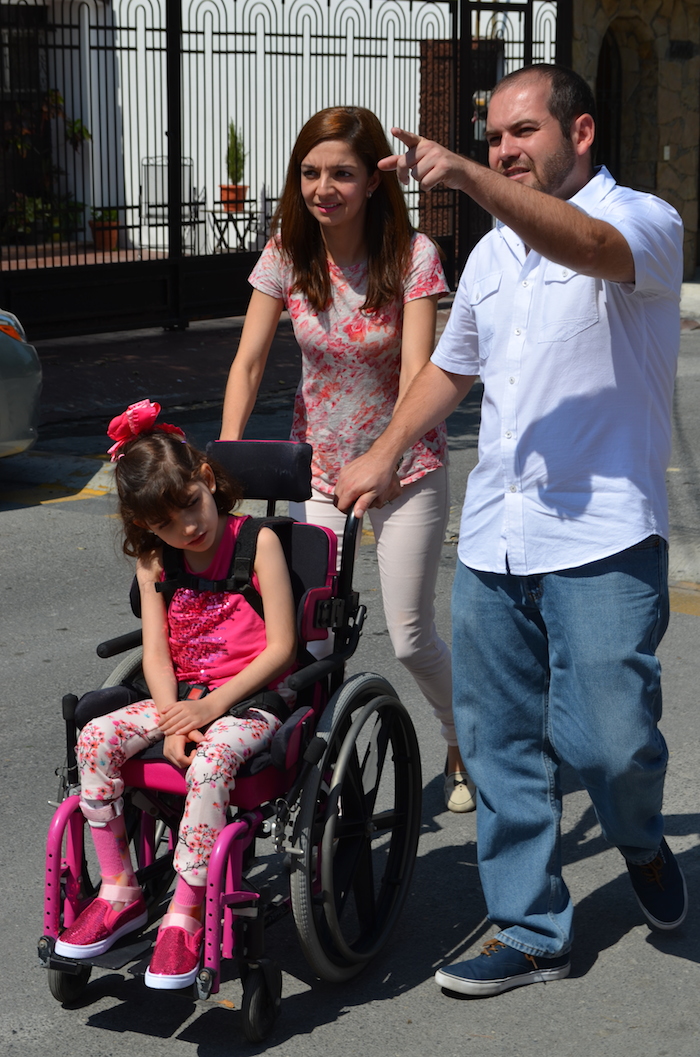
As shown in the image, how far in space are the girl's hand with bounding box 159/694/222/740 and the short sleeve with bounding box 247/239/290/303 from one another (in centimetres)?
134

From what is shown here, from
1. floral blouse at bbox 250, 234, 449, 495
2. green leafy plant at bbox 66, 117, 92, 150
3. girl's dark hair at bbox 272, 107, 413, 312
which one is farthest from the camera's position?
green leafy plant at bbox 66, 117, 92, 150

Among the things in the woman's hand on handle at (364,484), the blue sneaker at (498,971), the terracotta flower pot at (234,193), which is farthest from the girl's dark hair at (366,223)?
the terracotta flower pot at (234,193)

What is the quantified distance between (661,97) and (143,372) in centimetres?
1110

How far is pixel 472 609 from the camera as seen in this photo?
305 centimetres

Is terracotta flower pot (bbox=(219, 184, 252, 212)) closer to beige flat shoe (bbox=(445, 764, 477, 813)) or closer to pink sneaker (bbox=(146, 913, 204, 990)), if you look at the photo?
beige flat shoe (bbox=(445, 764, 477, 813))

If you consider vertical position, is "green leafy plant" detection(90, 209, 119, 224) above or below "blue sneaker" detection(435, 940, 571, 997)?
above

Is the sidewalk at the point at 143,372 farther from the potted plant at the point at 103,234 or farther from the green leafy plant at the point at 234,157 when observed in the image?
the green leafy plant at the point at 234,157

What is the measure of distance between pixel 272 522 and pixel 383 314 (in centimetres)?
78

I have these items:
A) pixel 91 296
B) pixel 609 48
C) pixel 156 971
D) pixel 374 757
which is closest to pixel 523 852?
pixel 374 757

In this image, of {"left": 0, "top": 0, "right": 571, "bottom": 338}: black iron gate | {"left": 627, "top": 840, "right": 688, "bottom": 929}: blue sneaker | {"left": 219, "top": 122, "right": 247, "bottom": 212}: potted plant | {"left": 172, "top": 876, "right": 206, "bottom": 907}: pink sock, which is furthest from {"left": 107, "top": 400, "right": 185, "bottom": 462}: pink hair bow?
{"left": 219, "top": 122, "right": 247, "bottom": 212}: potted plant

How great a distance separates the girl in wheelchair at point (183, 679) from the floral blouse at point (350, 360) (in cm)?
59

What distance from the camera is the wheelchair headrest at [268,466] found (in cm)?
333

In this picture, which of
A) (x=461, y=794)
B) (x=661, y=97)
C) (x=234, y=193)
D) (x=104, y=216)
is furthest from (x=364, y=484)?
(x=661, y=97)

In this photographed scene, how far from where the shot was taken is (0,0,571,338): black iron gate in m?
13.3
